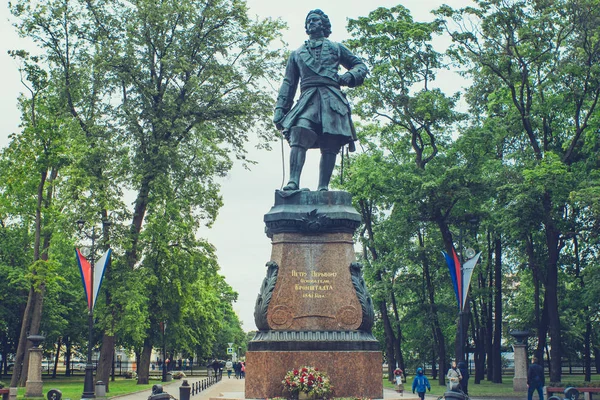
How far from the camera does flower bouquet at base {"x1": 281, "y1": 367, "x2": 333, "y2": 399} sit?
11.0m

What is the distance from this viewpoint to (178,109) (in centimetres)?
2947

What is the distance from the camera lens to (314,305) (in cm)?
1206

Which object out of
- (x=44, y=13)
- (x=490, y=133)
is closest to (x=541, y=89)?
(x=490, y=133)

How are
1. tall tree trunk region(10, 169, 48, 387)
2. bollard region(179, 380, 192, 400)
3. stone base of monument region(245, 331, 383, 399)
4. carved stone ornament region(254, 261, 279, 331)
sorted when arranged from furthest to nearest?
tall tree trunk region(10, 169, 48, 387) → bollard region(179, 380, 192, 400) → carved stone ornament region(254, 261, 279, 331) → stone base of monument region(245, 331, 383, 399)

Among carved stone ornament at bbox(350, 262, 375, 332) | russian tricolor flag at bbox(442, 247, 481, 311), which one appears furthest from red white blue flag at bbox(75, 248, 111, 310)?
carved stone ornament at bbox(350, 262, 375, 332)

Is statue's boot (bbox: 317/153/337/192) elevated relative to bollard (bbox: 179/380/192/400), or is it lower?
elevated

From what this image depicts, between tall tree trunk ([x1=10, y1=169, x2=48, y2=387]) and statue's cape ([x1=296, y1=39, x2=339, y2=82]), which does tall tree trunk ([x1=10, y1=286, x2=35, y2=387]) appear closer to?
tall tree trunk ([x1=10, y1=169, x2=48, y2=387])

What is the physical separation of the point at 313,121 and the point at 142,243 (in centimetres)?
1842

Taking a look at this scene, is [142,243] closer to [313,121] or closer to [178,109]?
[178,109]

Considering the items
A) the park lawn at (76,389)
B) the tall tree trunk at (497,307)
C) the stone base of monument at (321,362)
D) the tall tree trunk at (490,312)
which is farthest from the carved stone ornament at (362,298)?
the tall tree trunk at (490,312)

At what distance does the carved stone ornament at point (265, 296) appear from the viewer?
1202 centimetres

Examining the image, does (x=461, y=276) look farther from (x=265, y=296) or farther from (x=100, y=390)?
Result: (x=100, y=390)

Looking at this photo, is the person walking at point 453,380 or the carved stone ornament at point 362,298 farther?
the carved stone ornament at point 362,298

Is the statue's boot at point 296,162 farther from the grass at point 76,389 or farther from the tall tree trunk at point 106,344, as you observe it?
Answer: the tall tree trunk at point 106,344
